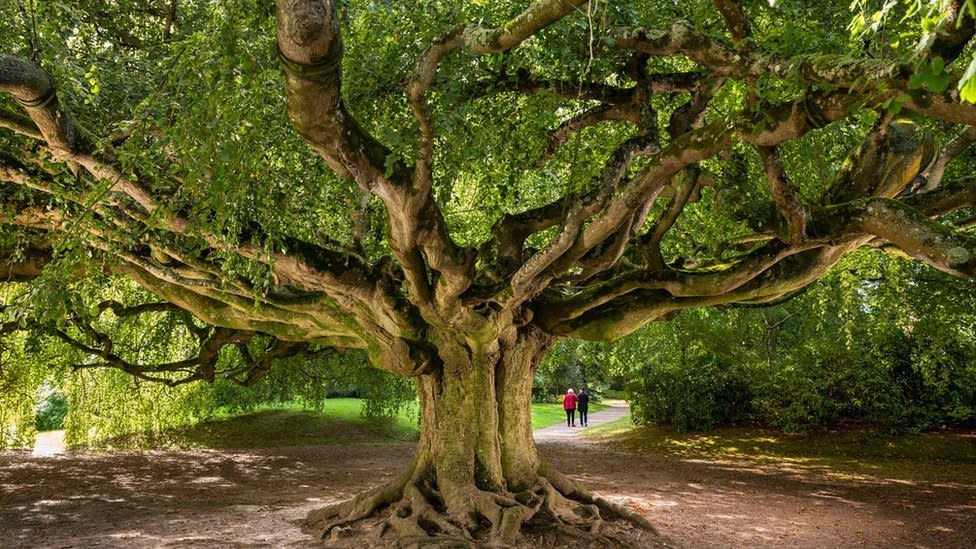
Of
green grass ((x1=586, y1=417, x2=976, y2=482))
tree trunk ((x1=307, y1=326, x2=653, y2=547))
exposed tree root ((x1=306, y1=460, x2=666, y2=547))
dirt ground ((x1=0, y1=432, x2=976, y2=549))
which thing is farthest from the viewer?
green grass ((x1=586, y1=417, x2=976, y2=482))

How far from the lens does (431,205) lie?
271 inches

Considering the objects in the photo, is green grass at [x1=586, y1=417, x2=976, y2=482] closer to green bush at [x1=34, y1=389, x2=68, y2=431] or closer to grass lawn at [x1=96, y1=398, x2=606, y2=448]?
grass lawn at [x1=96, y1=398, x2=606, y2=448]

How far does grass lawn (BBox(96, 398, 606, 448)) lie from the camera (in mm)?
21312

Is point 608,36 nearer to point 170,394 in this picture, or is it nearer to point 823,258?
point 823,258

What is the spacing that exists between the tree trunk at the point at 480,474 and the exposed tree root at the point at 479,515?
0.5 inches

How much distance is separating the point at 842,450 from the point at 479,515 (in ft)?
42.8

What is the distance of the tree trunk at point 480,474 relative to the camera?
7996mm

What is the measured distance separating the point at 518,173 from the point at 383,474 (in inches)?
350

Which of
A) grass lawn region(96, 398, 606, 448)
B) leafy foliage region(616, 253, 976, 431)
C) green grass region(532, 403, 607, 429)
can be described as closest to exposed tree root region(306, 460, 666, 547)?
leafy foliage region(616, 253, 976, 431)

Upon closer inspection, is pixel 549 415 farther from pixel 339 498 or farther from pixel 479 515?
pixel 479 515

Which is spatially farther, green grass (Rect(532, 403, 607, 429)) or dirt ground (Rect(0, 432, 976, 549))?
green grass (Rect(532, 403, 607, 429))

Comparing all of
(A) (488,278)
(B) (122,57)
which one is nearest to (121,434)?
(B) (122,57)

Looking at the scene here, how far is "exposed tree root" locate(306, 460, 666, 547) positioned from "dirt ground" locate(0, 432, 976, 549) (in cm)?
74

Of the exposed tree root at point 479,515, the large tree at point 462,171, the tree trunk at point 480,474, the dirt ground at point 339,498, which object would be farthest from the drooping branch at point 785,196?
the dirt ground at point 339,498
